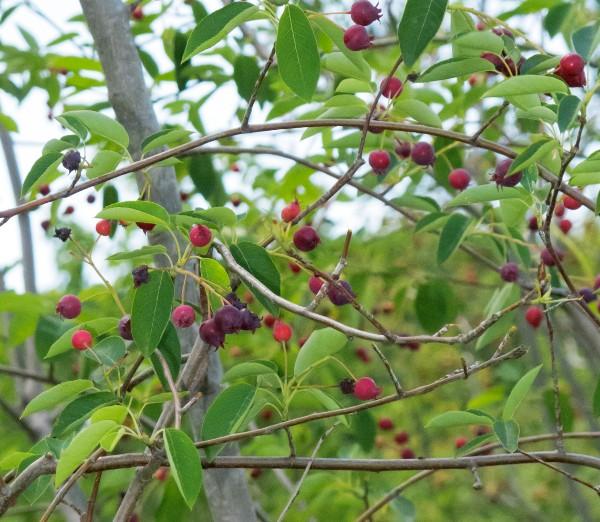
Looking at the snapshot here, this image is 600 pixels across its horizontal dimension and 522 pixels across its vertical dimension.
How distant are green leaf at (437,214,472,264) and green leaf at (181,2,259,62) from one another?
2.02ft

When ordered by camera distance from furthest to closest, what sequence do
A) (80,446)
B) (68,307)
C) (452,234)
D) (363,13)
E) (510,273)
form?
(510,273) < (452,234) < (68,307) < (363,13) < (80,446)

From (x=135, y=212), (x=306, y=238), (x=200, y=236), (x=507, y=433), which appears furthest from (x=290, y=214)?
(x=507, y=433)

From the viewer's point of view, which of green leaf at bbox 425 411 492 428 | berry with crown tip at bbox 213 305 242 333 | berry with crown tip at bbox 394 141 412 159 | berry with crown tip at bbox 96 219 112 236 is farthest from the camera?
berry with crown tip at bbox 394 141 412 159

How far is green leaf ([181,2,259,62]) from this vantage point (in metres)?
1.17

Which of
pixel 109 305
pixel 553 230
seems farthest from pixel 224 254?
pixel 109 305

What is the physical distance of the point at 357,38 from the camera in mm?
1262

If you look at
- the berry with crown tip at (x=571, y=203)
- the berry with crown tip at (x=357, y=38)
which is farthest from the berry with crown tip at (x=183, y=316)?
the berry with crown tip at (x=571, y=203)

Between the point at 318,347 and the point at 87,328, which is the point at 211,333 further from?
the point at 87,328

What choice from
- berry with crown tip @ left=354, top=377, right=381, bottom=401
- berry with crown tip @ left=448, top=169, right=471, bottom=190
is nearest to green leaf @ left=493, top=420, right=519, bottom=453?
berry with crown tip @ left=354, top=377, right=381, bottom=401

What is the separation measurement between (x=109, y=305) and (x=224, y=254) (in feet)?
5.30

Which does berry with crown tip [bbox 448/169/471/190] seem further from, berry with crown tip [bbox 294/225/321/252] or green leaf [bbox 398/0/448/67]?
green leaf [bbox 398/0/448/67]

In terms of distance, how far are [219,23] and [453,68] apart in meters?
0.30

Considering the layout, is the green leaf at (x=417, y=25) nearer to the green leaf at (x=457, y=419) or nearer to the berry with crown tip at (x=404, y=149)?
the green leaf at (x=457, y=419)

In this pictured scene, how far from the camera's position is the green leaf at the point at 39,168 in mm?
1198
